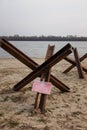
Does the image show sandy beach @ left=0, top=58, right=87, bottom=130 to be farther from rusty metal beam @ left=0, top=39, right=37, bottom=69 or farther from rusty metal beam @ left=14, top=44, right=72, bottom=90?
rusty metal beam @ left=0, top=39, right=37, bottom=69

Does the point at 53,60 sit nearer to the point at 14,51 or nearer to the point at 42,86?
the point at 42,86

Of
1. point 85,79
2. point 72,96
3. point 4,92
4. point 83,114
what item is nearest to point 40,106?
point 83,114

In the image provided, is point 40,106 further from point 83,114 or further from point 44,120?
point 83,114

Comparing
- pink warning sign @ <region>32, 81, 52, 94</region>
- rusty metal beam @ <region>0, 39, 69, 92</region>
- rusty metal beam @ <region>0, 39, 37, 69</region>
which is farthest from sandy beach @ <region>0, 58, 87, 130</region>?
rusty metal beam @ <region>0, 39, 37, 69</region>

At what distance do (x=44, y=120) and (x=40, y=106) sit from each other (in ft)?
1.94

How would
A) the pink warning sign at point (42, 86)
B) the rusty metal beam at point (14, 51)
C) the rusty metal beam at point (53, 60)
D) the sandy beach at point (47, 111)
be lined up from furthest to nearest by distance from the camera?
the rusty metal beam at point (14, 51) < the rusty metal beam at point (53, 60) < the pink warning sign at point (42, 86) < the sandy beach at point (47, 111)

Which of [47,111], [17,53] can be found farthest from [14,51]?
[47,111]

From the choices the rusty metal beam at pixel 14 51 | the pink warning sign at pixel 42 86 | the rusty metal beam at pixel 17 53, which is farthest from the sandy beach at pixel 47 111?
the rusty metal beam at pixel 14 51

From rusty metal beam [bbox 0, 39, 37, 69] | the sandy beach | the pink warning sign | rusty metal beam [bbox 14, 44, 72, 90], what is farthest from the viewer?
rusty metal beam [bbox 0, 39, 37, 69]

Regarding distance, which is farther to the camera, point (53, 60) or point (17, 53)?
point (17, 53)

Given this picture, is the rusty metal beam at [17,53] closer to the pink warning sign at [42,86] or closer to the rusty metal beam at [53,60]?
the rusty metal beam at [53,60]

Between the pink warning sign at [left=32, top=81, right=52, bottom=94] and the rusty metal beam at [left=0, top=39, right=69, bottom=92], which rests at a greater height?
the rusty metal beam at [left=0, top=39, right=69, bottom=92]

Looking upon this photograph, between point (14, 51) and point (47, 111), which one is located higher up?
point (14, 51)

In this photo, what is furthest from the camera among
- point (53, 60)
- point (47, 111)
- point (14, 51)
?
point (14, 51)
